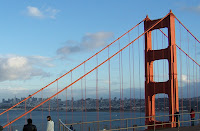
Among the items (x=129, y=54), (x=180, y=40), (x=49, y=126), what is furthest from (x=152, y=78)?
(x=49, y=126)

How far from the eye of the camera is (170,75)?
25.0m

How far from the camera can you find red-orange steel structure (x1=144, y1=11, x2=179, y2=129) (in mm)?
24778

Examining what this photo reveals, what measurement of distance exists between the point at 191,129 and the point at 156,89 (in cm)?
537

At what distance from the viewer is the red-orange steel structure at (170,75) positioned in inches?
976

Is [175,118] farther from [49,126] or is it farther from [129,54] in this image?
[49,126]

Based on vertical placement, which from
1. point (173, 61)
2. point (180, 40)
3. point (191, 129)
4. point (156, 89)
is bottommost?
point (191, 129)

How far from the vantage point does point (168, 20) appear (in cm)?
2608

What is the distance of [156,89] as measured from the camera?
25844mm

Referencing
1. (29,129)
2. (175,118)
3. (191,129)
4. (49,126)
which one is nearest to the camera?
(29,129)

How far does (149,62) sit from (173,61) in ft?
7.22

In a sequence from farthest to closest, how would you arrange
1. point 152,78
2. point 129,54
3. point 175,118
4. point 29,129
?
point 129,54 → point 152,78 → point 175,118 → point 29,129

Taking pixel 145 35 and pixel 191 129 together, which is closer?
pixel 191 129

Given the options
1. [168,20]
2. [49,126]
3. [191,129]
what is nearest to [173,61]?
[168,20]

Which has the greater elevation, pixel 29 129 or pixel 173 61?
pixel 173 61
